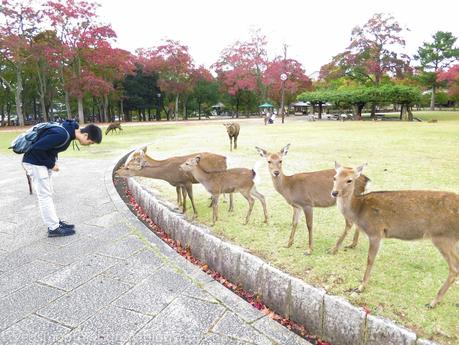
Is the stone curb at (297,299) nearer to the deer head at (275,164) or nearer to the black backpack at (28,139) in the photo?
the deer head at (275,164)

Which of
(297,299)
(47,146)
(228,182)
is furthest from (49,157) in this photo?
(297,299)

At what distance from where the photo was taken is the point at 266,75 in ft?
141

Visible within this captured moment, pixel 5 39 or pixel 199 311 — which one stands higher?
pixel 5 39

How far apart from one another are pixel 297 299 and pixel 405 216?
1.18 meters

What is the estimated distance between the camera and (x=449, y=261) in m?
2.94

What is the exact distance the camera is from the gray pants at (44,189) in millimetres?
4977

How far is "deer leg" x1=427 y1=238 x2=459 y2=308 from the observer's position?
2.90 metres

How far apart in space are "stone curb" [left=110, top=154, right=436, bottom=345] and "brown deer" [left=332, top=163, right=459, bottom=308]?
0.46 m

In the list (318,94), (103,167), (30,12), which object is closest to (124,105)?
(30,12)

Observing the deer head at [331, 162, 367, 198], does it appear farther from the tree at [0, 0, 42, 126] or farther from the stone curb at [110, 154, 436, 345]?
the tree at [0, 0, 42, 126]

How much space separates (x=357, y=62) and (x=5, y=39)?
32090 mm

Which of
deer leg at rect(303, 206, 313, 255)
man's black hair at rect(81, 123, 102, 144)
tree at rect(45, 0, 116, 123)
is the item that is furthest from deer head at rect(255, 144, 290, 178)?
tree at rect(45, 0, 116, 123)

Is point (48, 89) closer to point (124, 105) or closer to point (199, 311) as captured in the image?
point (124, 105)

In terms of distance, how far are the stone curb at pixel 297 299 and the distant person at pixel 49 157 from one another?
1951mm
